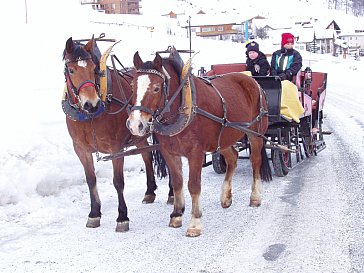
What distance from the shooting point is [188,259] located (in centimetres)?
479

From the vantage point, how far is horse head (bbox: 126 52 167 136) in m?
4.81

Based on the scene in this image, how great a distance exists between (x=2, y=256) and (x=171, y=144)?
2.00 metres

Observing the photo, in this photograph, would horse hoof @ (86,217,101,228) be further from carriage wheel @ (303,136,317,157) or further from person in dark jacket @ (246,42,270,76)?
carriage wheel @ (303,136,317,157)

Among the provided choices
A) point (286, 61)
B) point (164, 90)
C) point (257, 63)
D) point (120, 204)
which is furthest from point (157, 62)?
point (286, 61)

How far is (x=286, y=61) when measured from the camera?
29.2 feet

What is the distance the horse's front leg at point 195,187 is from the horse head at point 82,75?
46.4 inches

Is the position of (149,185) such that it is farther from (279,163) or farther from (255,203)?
(279,163)

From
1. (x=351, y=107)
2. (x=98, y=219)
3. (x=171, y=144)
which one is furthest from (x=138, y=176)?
(x=351, y=107)

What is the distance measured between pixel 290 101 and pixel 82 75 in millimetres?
3894

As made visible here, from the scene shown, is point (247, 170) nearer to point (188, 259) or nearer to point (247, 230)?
point (247, 230)

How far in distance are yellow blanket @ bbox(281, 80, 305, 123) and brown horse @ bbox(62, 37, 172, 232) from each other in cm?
282

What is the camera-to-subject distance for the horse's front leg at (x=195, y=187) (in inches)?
215

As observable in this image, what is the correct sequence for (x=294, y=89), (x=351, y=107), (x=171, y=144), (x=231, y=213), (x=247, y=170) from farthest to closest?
(x=351, y=107), (x=247, y=170), (x=294, y=89), (x=231, y=213), (x=171, y=144)

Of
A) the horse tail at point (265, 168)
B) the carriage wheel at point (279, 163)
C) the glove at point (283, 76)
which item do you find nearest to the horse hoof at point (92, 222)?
the horse tail at point (265, 168)
